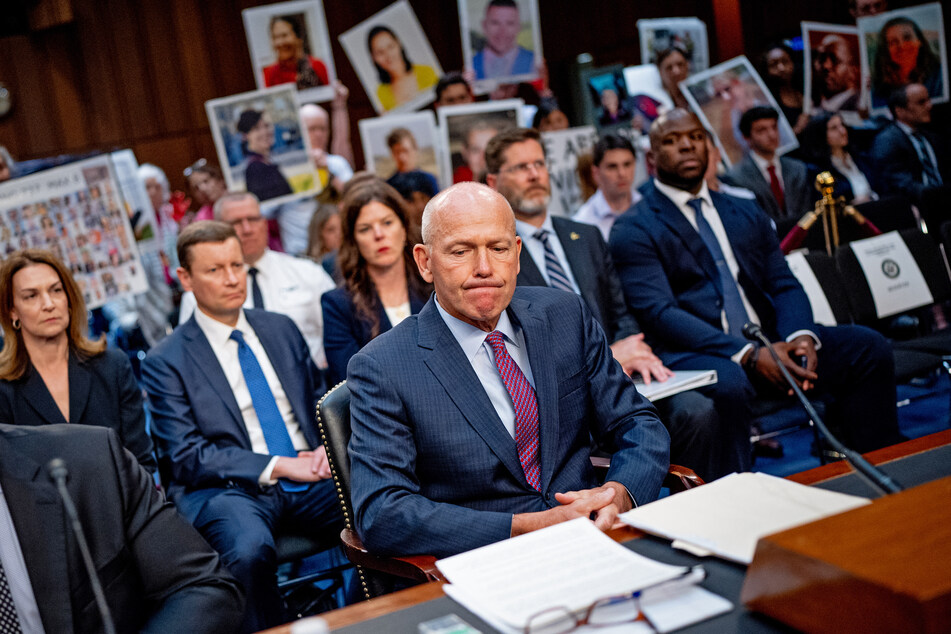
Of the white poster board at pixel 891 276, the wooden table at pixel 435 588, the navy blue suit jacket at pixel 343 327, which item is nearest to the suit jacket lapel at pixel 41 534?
the wooden table at pixel 435 588

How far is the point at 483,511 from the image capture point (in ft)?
6.06

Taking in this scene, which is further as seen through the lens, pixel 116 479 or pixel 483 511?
pixel 483 511

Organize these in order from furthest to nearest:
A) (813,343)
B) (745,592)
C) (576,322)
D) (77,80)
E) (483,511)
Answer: (77,80) → (813,343) → (576,322) → (483,511) → (745,592)

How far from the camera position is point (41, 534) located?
162cm

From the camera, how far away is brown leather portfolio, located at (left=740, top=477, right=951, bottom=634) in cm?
90

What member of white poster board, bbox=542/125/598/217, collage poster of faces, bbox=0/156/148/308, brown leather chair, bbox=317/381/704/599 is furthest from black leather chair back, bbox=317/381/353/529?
white poster board, bbox=542/125/598/217

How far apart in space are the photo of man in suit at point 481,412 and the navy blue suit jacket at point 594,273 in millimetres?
1248

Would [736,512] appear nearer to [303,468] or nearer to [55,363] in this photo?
[303,468]

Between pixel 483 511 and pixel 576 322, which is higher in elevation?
pixel 576 322

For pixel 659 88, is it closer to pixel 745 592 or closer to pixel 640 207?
pixel 640 207

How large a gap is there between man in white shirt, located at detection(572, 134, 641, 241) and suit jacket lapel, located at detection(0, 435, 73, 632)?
11.8 ft

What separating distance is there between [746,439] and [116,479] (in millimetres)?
2205

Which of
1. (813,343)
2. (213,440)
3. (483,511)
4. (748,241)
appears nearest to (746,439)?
(813,343)

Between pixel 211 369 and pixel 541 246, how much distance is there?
133cm
